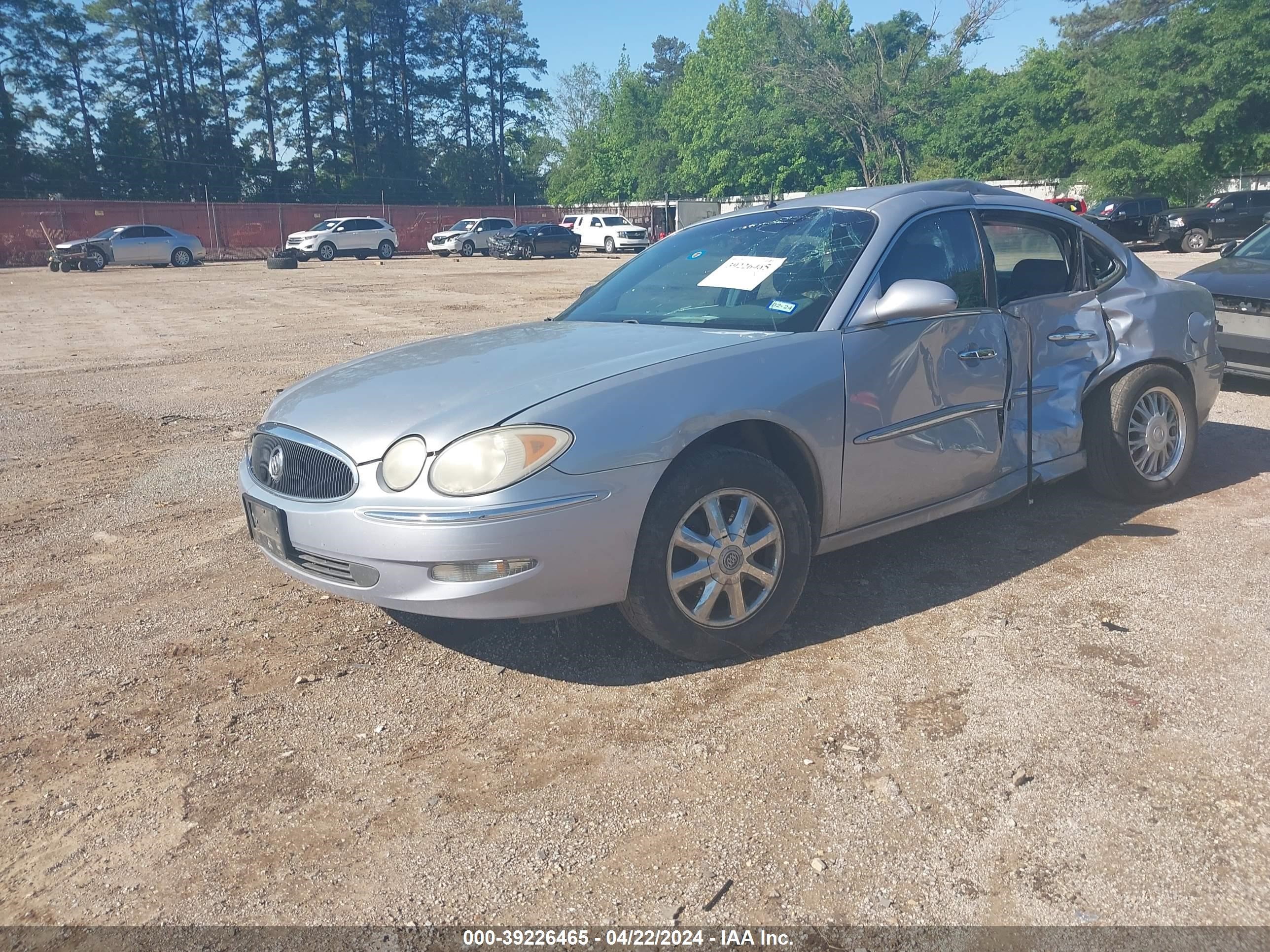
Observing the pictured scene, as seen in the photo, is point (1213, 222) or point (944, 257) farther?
point (1213, 222)

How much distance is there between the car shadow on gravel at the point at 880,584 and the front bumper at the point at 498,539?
46 cm

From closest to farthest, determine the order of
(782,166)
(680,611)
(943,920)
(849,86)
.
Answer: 1. (943,920)
2. (680,611)
3. (849,86)
4. (782,166)

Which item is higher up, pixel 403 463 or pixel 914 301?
pixel 914 301

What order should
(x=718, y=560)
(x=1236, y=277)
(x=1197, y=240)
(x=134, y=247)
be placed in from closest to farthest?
(x=718, y=560)
(x=1236, y=277)
(x=1197, y=240)
(x=134, y=247)

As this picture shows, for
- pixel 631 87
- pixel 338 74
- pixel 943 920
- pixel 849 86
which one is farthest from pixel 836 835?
pixel 631 87

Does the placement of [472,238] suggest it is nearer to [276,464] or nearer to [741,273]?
[741,273]

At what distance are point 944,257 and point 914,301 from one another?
65 cm

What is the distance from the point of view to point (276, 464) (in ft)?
11.5

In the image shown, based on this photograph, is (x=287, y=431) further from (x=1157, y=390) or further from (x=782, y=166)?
(x=782, y=166)

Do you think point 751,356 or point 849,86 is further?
point 849,86

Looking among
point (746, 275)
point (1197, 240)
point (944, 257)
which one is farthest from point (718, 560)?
point (1197, 240)

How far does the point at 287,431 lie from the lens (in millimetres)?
3525

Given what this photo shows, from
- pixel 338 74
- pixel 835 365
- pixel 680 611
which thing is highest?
pixel 338 74

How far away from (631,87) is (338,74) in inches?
882
